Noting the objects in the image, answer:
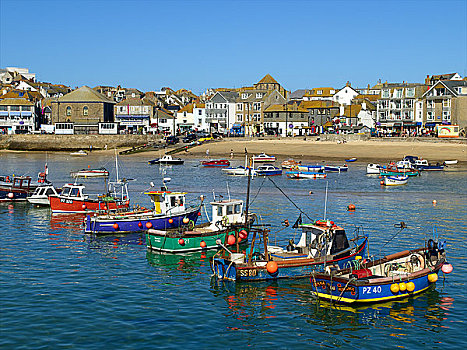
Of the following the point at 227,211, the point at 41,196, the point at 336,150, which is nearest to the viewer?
the point at 227,211

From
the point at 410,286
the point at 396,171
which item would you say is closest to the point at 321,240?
the point at 410,286

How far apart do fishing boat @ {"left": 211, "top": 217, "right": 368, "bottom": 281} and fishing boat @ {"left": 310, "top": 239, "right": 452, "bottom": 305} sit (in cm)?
183

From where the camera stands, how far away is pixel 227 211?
3528cm

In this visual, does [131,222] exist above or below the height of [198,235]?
above

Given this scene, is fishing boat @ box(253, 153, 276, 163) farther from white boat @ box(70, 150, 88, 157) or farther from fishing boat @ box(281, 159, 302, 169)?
white boat @ box(70, 150, 88, 157)

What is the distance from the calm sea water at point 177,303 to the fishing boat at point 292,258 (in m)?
0.52

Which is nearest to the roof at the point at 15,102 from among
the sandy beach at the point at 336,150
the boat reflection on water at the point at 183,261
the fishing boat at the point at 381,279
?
the sandy beach at the point at 336,150

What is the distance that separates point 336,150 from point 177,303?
7851 cm

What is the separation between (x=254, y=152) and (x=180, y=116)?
186ft

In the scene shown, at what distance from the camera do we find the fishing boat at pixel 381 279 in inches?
973

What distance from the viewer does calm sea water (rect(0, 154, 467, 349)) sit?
22141mm

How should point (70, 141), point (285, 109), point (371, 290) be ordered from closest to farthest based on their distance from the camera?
point (371, 290) → point (70, 141) → point (285, 109)

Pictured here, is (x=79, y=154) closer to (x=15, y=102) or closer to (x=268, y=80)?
(x=15, y=102)

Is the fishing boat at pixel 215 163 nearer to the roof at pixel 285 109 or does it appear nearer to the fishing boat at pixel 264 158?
the fishing boat at pixel 264 158
